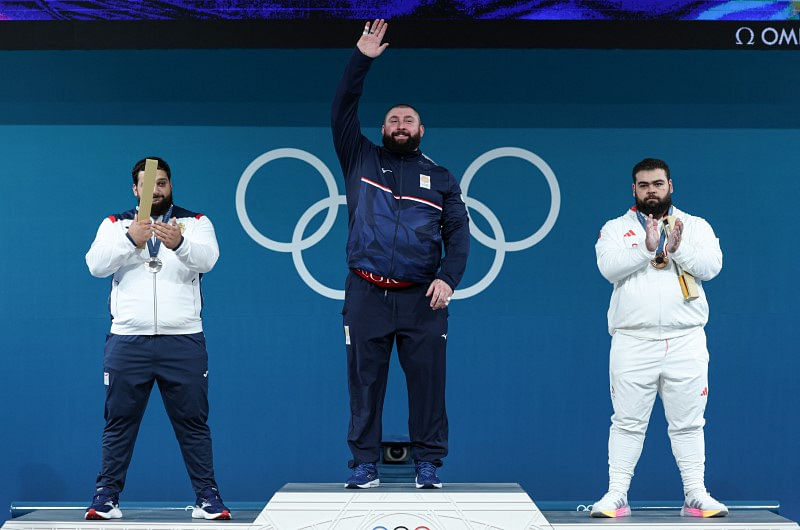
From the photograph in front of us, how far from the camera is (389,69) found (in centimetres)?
593

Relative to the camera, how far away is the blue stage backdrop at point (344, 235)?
5898 millimetres

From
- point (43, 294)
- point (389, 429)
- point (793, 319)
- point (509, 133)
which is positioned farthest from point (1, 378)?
point (793, 319)

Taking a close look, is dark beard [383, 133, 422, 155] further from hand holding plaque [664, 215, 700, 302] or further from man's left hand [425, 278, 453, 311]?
hand holding plaque [664, 215, 700, 302]

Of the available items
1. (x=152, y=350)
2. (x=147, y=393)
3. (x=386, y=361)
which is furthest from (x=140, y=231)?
(x=386, y=361)

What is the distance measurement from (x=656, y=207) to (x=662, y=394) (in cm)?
89

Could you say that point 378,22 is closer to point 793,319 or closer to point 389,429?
point 389,429

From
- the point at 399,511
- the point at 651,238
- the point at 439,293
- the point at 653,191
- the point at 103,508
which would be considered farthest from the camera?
the point at 653,191

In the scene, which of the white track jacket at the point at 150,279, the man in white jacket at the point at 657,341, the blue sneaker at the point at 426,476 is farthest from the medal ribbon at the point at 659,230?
the white track jacket at the point at 150,279

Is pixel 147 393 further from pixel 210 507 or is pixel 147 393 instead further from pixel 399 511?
pixel 399 511

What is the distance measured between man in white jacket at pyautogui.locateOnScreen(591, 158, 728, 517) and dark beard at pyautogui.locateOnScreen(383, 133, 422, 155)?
1.02 meters

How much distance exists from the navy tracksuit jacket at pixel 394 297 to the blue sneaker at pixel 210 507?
0.69m

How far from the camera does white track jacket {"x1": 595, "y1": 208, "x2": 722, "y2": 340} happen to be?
15.2ft

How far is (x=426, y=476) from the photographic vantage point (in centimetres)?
444

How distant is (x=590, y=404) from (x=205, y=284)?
238 cm
